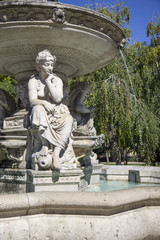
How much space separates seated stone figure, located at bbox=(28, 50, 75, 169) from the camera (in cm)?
403

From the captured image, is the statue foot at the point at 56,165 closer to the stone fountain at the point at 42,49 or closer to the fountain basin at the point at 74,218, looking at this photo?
the stone fountain at the point at 42,49

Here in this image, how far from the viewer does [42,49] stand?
200 inches

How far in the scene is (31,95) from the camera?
15.0ft

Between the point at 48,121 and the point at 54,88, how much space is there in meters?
0.73

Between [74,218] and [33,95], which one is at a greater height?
[33,95]

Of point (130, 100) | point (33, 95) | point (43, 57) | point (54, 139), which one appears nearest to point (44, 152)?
point (54, 139)

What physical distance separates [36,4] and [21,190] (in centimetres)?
302

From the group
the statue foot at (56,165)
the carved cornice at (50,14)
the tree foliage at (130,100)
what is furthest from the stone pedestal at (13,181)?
the tree foliage at (130,100)

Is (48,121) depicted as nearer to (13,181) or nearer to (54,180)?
(54,180)

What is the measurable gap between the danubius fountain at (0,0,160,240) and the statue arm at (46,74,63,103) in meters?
0.02

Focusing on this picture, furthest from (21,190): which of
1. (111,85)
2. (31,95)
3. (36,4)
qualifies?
(111,85)

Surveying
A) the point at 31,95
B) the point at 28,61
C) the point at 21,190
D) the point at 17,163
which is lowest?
the point at 21,190

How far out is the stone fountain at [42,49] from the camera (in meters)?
4.07

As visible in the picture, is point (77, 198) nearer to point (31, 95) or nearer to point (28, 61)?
point (31, 95)
